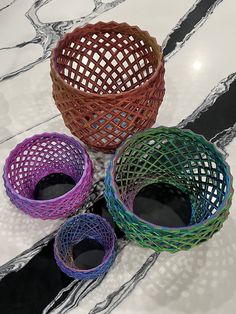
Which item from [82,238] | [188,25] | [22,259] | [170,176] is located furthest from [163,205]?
[188,25]

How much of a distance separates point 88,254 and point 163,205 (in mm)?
170

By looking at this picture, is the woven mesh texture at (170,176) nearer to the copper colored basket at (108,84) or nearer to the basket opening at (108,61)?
the copper colored basket at (108,84)

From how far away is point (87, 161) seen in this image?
0.73 m

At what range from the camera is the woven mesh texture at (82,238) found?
2.21 feet

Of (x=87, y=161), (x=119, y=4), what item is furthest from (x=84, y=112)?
(x=119, y=4)

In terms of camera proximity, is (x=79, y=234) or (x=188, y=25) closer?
(x=79, y=234)

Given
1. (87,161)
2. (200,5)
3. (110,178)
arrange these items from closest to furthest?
(110,178), (87,161), (200,5)

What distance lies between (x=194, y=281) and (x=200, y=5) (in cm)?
76

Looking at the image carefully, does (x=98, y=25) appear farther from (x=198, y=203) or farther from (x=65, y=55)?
(x=198, y=203)

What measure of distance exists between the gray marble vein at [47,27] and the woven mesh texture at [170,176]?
0.41m

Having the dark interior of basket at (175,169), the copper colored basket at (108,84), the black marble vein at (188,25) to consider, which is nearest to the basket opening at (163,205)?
the dark interior of basket at (175,169)

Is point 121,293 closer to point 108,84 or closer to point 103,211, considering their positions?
point 103,211

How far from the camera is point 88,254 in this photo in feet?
2.44

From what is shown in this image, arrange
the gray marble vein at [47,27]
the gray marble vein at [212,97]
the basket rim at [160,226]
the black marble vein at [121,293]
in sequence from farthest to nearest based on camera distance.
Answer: the gray marble vein at [47,27], the gray marble vein at [212,97], the black marble vein at [121,293], the basket rim at [160,226]
